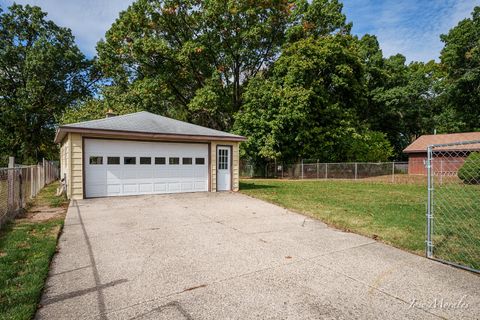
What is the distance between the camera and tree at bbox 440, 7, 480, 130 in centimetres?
2530

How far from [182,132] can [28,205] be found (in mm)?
5828

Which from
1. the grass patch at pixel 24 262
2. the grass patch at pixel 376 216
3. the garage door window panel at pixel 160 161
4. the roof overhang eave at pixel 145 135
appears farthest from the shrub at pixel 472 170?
the grass patch at pixel 24 262

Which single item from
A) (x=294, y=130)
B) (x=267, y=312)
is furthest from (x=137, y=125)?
(x=294, y=130)

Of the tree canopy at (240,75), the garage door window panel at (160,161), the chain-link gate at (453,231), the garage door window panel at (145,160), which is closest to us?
the chain-link gate at (453,231)

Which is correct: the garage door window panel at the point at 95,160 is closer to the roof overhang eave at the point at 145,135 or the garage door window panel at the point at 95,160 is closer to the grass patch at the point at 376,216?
the roof overhang eave at the point at 145,135

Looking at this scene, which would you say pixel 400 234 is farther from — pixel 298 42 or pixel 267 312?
pixel 298 42

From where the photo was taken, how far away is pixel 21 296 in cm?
317

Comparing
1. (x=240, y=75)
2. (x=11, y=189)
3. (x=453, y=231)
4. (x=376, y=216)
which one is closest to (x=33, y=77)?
(x=240, y=75)

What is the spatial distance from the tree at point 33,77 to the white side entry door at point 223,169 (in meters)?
21.8

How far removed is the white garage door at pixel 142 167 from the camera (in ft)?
35.3

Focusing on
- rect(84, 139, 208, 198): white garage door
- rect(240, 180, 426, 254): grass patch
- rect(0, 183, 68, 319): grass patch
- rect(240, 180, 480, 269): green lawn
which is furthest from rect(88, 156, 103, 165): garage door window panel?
rect(240, 180, 480, 269): green lawn

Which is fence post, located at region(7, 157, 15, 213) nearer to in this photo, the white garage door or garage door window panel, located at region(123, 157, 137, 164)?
the white garage door

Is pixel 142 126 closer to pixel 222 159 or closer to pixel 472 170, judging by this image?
pixel 222 159

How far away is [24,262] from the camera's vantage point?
424 cm
